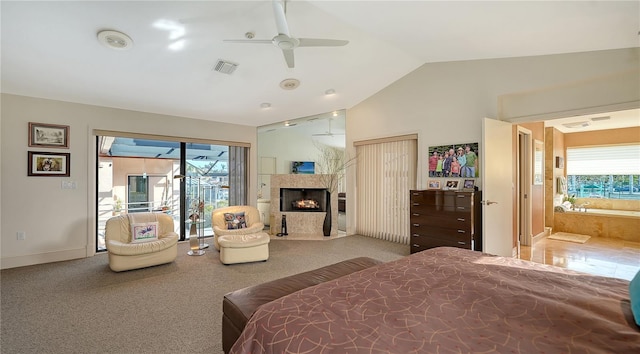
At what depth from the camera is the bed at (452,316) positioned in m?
1.05

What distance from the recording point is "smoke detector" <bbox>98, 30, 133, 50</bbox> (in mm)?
2963

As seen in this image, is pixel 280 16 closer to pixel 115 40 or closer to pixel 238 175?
pixel 115 40

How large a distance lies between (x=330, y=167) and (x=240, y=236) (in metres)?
3.18

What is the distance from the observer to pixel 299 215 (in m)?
6.33

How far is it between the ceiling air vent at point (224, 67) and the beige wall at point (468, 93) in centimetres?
291

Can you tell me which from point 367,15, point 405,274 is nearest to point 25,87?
point 367,15

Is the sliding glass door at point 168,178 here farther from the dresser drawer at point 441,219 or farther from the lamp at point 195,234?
the dresser drawer at point 441,219

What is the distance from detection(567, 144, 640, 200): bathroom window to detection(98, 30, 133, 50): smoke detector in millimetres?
9140

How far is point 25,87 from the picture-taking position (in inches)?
153

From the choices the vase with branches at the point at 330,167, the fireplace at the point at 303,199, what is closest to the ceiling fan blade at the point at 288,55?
the vase with branches at the point at 330,167

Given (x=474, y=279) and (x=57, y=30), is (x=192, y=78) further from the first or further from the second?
(x=474, y=279)

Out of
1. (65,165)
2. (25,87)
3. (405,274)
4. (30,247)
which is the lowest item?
(30,247)

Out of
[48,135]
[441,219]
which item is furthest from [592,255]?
[48,135]

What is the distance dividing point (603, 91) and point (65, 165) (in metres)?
7.64
